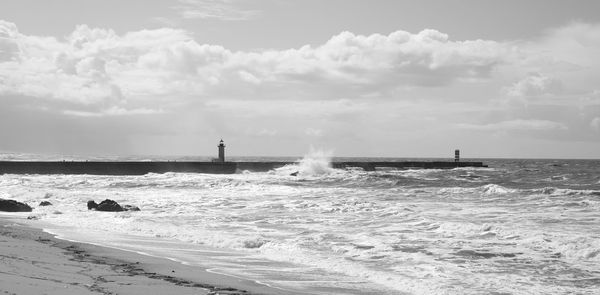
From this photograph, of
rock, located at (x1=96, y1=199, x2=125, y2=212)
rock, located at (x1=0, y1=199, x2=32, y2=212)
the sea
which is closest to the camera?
the sea

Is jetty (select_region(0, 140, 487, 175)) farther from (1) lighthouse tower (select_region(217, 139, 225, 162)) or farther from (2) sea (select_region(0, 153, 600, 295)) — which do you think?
(2) sea (select_region(0, 153, 600, 295))

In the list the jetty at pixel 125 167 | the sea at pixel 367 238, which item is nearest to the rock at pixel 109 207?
the sea at pixel 367 238

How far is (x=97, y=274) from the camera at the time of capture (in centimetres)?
743

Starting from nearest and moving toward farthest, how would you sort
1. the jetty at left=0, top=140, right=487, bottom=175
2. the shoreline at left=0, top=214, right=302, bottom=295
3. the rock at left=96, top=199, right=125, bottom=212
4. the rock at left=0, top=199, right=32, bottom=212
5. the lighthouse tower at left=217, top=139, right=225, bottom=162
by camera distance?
the shoreline at left=0, top=214, right=302, bottom=295 < the rock at left=96, top=199, right=125, bottom=212 < the rock at left=0, top=199, right=32, bottom=212 < the jetty at left=0, top=140, right=487, bottom=175 < the lighthouse tower at left=217, top=139, right=225, bottom=162

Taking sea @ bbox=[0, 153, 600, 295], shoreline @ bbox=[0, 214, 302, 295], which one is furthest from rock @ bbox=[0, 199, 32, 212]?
shoreline @ bbox=[0, 214, 302, 295]

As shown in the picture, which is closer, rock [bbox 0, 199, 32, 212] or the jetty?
rock [bbox 0, 199, 32, 212]

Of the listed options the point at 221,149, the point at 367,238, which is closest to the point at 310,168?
the point at 221,149

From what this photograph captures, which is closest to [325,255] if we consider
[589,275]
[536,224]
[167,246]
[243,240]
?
[243,240]

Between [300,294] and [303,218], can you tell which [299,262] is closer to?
[300,294]

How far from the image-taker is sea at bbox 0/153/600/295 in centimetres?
828

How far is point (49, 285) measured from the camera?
6.38 m

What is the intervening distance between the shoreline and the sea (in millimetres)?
531

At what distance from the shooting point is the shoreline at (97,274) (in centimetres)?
646

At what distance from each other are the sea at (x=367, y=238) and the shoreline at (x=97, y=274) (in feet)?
1.74
